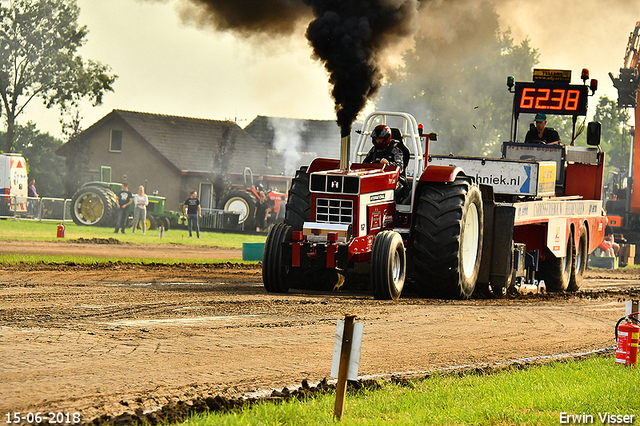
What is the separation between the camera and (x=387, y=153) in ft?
42.8

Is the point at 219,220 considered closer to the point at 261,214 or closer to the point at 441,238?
the point at 261,214

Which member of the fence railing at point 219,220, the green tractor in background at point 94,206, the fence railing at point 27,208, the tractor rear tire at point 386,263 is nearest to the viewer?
the tractor rear tire at point 386,263

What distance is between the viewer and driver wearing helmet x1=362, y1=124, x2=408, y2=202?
1291 cm

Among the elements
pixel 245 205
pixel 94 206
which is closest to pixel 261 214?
pixel 245 205

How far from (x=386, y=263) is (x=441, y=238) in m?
1.15

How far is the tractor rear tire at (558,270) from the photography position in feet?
54.4

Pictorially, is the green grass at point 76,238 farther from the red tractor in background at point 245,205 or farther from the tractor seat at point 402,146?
the tractor seat at point 402,146

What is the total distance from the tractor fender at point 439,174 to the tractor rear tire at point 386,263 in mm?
1292

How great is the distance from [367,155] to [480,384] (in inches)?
265

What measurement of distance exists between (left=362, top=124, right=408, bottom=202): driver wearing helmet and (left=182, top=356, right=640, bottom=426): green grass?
5678mm

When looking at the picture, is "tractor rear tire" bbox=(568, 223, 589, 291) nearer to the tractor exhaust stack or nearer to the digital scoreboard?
the digital scoreboard

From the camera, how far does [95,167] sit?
177 ft

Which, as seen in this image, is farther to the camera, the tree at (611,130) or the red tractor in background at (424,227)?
the tree at (611,130)

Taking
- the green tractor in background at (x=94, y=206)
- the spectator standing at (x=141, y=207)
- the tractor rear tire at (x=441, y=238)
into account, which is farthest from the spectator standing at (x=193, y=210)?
the tractor rear tire at (x=441, y=238)
